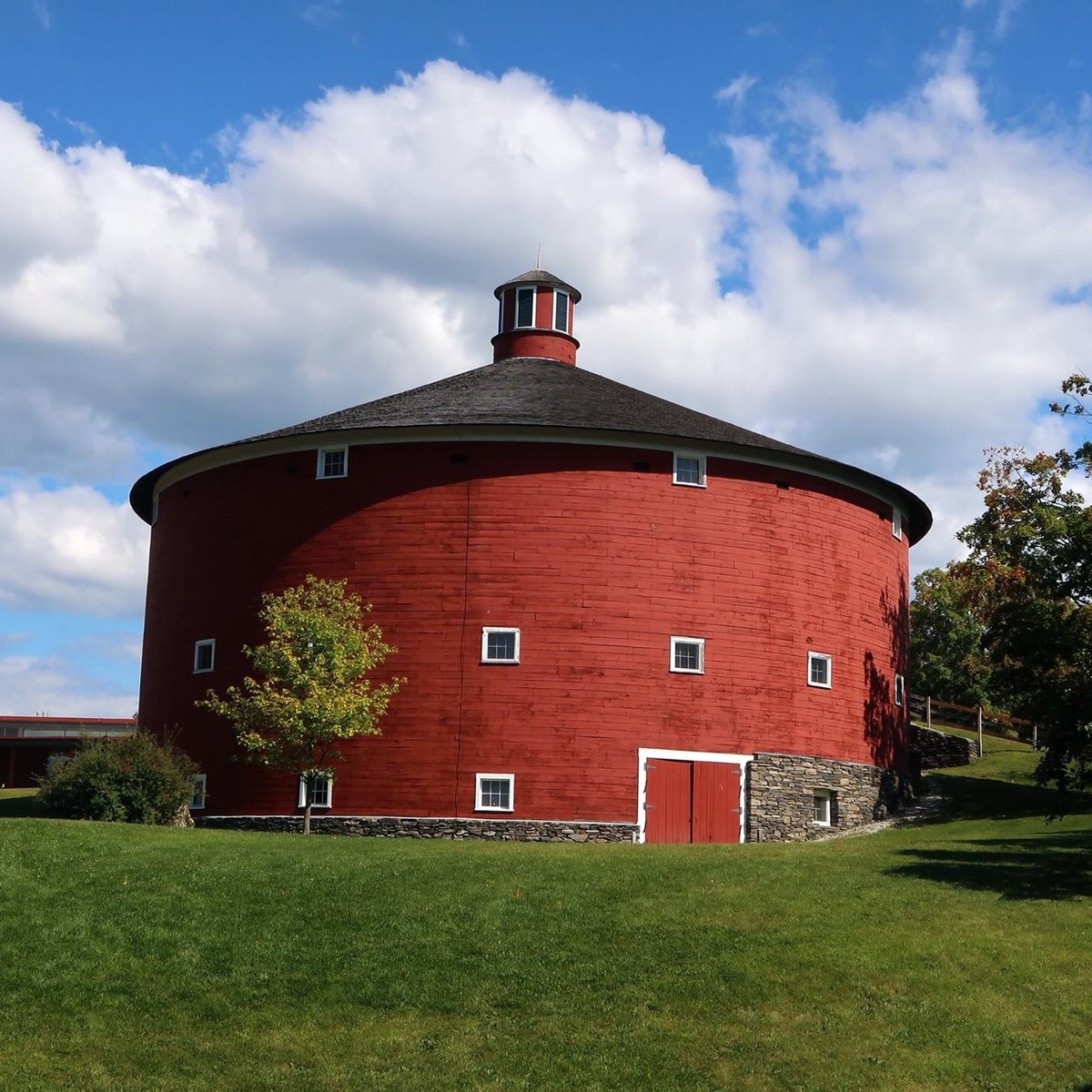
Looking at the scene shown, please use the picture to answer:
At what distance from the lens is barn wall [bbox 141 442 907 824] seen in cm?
3112

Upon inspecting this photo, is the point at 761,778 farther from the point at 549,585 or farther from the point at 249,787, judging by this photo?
the point at 249,787

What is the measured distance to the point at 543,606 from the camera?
3161cm

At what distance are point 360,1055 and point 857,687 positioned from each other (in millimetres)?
21981

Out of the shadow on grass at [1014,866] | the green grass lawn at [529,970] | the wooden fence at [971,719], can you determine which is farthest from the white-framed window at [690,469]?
the wooden fence at [971,719]

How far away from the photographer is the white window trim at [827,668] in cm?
3394

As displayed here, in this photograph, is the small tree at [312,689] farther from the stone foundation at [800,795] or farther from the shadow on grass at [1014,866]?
the shadow on grass at [1014,866]

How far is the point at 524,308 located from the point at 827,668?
14354 millimetres

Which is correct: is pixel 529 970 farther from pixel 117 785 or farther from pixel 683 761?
pixel 117 785

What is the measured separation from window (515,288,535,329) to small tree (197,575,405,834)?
1303cm

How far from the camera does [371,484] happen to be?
33.0m

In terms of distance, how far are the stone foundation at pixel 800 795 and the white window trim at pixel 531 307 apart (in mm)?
15439

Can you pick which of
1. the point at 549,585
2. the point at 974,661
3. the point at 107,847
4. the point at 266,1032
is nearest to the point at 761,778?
the point at 549,585

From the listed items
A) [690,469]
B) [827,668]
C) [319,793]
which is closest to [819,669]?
[827,668]

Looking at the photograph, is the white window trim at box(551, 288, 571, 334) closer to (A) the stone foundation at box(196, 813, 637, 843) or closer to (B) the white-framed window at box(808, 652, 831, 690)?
(B) the white-framed window at box(808, 652, 831, 690)
